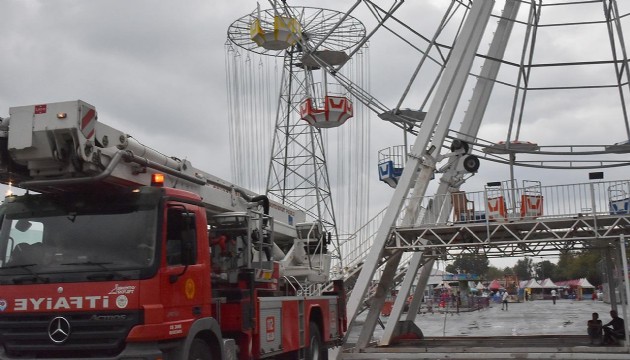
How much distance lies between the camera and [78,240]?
29.7ft

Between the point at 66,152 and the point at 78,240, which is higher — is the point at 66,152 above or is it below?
above

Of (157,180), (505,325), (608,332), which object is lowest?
(505,325)

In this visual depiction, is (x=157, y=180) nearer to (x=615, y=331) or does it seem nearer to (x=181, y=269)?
(x=181, y=269)

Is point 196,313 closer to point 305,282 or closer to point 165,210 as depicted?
point 165,210

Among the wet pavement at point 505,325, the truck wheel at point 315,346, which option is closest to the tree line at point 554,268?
the wet pavement at point 505,325

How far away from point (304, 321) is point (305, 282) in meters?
1.99

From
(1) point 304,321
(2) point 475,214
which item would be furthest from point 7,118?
(2) point 475,214

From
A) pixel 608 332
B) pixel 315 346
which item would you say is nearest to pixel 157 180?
pixel 315 346

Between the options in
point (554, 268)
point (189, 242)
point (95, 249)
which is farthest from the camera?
point (554, 268)

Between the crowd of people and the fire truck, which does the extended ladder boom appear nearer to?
the fire truck

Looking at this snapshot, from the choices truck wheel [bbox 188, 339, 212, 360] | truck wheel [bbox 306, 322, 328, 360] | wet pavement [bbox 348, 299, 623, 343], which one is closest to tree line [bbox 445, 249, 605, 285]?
wet pavement [bbox 348, 299, 623, 343]

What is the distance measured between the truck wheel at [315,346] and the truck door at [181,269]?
506 cm

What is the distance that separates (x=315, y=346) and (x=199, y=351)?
17.9 feet

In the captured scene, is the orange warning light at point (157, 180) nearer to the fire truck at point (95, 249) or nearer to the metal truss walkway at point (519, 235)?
the fire truck at point (95, 249)
